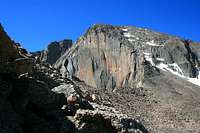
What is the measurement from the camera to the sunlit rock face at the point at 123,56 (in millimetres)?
70125

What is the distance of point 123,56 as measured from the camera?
71750 mm

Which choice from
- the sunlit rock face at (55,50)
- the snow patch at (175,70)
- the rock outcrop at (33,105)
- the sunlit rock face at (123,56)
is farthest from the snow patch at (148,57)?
the rock outcrop at (33,105)

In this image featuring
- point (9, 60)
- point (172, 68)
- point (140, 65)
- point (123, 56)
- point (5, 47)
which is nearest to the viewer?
point (9, 60)

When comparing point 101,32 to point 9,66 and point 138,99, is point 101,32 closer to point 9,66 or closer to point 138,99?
point 138,99

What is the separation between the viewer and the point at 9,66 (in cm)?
1328

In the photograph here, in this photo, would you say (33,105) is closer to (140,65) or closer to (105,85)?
(140,65)

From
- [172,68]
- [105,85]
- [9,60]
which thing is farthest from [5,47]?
[172,68]

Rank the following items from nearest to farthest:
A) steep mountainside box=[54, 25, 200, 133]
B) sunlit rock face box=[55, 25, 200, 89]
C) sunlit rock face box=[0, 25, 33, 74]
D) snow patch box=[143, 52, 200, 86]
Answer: sunlit rock face box=[0, 25, 33, 74], steep mountainside box=[54, 25, 200, 133], snow patch box=[143, 52, 200, 86], sunlit rock face box=[55, 25, 200, 89]

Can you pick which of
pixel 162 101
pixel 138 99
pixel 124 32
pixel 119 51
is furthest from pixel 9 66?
pixel 124 32

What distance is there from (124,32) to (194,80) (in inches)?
520

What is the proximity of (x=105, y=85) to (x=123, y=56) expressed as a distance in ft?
15.5

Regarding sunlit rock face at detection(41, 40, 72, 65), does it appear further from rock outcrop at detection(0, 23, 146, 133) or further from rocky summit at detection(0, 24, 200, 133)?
rock outcrop at detection(0, 23, 146, 133)

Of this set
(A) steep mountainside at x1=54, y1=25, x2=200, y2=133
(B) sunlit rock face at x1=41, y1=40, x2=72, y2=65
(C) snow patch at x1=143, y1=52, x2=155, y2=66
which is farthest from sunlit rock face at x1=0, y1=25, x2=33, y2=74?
(B) sunlit rock face at x1=41, y1=40, x2=72, y2=65

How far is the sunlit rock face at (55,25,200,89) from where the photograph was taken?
7012cm
